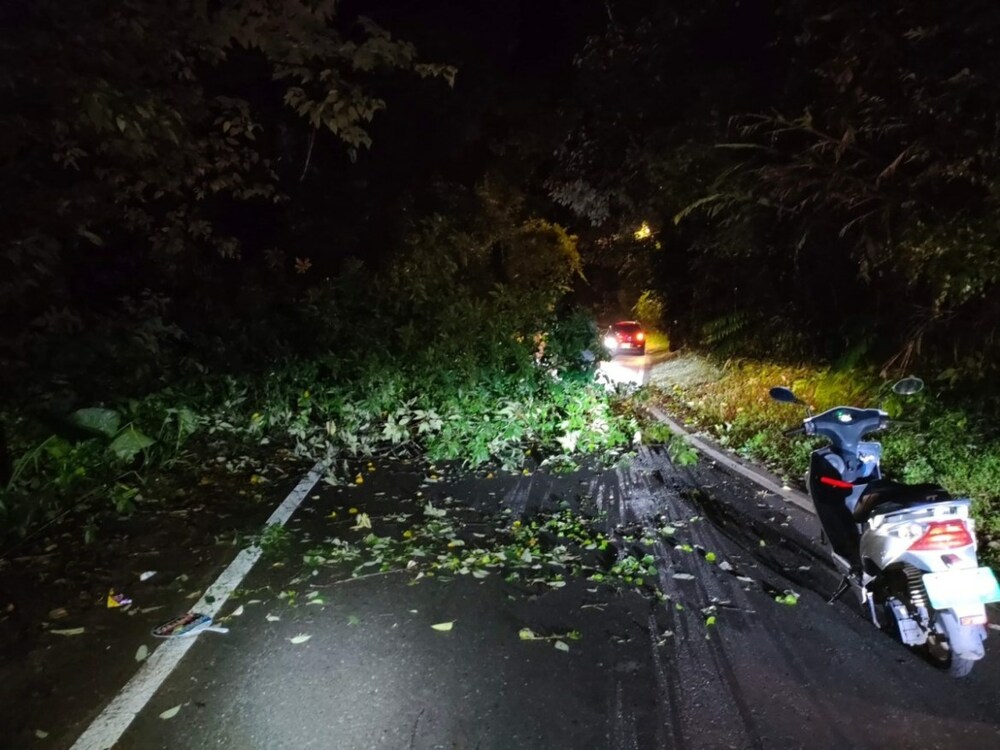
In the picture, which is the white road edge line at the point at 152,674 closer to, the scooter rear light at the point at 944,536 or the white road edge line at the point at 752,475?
the scooter rear light at the point at 944,536

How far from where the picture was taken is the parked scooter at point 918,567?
12.5 ft

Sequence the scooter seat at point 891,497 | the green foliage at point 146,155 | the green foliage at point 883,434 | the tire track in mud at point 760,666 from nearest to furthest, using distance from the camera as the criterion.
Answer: the tire track in mud at point 760,666
the scooter seat at point 891,497
the green foliage at point 146,155
the green foliage at point 883,434

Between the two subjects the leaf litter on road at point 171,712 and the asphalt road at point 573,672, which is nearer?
the asphalt road at point 573,672

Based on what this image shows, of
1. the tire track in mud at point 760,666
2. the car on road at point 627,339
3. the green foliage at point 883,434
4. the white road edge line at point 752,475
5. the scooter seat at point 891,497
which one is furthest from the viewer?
the car on road at point 627,339

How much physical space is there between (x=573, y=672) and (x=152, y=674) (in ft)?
8.27

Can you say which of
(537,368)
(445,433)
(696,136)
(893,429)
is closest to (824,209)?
(696,136)

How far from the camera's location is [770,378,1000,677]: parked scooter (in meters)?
3.81

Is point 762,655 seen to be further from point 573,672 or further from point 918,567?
point 573,672

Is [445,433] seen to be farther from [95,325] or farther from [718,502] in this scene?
[95,325]

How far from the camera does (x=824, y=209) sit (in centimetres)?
1041

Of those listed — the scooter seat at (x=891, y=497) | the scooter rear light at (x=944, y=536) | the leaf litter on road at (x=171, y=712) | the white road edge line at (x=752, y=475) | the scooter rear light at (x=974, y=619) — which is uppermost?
the scooter seat at (x=891, y=497)

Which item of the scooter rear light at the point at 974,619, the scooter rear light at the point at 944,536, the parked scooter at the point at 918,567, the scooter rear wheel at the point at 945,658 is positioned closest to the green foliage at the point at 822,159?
the parked scooter at the point at 918,567

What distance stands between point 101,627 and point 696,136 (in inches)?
418

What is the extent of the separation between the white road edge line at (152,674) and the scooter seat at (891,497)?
4406mm
